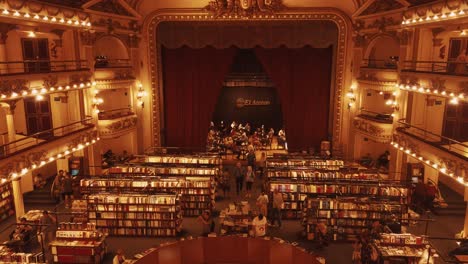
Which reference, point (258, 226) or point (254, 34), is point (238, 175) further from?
point (254, 34)

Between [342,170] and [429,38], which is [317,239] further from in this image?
[429,38]

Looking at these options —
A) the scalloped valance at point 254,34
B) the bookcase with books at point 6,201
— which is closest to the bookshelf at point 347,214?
the scalloped valance at point 254,34

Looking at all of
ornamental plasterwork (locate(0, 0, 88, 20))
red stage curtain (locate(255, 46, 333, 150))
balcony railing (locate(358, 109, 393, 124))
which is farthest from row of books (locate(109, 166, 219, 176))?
balcony railing (locate(358, 109, 393, 124))

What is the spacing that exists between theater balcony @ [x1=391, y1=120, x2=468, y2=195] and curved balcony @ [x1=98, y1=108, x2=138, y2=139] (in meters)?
11.4

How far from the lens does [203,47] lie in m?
18.8

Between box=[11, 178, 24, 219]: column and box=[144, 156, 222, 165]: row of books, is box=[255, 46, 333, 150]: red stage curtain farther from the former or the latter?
box=[11, 178, 24, 219]: column

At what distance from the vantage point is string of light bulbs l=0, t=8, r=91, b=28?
37.6 ft

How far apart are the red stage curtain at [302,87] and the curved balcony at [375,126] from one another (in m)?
2.31

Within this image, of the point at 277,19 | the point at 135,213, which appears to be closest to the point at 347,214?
the point at 135,213

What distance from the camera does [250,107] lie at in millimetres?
23594

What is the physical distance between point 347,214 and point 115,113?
11.6 m

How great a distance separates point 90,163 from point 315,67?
11.4 m

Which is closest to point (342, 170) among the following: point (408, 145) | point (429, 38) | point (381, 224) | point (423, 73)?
point (408, 145)

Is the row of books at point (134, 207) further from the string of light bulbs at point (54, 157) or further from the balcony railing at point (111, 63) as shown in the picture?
the balcony railing at point (111, 63)
